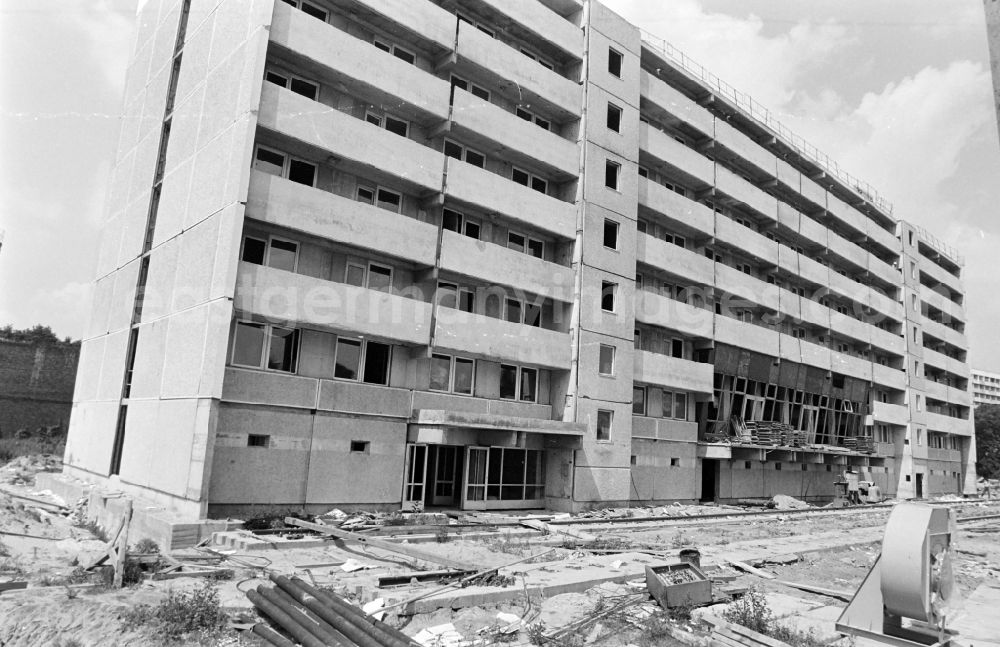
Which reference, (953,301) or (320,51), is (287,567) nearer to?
(320,51)

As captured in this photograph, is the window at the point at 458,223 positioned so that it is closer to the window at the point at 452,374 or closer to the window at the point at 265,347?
the window at the point at 452,374

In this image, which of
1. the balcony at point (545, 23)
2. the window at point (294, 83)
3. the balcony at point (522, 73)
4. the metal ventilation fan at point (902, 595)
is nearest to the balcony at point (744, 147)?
the balcony at point (545, 23)

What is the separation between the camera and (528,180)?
2645 cm

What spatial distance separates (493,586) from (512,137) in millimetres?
17587

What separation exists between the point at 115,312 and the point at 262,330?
9558mm

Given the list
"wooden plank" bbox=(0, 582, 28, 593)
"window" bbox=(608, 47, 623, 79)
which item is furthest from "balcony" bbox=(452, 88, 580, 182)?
"wooden plank" bbox=(0, 582, 28, 593)

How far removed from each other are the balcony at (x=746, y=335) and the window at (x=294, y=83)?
66.7ft

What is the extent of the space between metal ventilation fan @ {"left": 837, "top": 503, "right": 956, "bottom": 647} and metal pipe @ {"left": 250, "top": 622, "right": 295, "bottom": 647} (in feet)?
22.6

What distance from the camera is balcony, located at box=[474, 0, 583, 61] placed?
2541cm

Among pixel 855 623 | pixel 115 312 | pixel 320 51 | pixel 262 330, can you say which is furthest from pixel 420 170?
pixel 855 623

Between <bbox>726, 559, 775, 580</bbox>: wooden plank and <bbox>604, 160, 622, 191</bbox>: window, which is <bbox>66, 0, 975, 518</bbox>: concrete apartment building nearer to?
<bbox>604, 160, 622, 191</bbox>: window

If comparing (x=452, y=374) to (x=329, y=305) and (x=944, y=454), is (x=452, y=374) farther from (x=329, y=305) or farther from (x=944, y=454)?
(x=944, y=454)

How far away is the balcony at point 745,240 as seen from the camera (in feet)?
109

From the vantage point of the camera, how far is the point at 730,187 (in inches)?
1358
